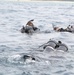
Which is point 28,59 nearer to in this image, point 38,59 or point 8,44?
point 38,59

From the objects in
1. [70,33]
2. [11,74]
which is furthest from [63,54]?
[70,33]

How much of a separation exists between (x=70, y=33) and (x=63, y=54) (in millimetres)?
13654

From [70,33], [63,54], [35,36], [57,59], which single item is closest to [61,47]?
[63,54]

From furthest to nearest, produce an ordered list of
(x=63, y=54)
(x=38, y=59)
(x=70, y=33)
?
1. (x=70, y=33)
2. (x=63, y=54)
3. (x=38, y=59)

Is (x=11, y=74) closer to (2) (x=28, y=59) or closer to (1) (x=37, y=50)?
(2) (x=28, y=59)

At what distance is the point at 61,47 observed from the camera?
24344mm

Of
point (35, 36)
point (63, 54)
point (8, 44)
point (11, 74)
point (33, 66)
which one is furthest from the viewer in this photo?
point (35, 36)

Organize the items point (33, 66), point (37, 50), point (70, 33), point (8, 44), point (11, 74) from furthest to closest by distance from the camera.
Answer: point (70, 33), point (8, 44), point (37, 50), point (33, 66), point (11, 74)

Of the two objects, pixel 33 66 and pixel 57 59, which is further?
pixel 57 59

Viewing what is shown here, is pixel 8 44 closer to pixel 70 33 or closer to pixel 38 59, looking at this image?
pixel 38 59

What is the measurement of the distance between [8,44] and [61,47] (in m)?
5.53

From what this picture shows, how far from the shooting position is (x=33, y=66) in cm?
1980

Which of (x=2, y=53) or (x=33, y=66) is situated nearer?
(x=33, y=66)

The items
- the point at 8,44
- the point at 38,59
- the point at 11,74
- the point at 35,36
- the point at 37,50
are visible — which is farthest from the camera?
the point at 35,36
